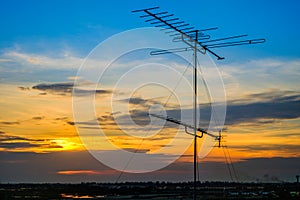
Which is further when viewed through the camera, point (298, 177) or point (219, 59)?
point (298, 177)

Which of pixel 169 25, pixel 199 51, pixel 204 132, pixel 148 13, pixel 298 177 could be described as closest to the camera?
pixel 148 13

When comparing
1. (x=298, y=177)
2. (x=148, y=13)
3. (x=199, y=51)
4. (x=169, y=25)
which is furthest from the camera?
(x=298, y=177)

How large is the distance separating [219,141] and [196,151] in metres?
2.53

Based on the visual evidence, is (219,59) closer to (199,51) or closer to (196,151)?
(199,51)

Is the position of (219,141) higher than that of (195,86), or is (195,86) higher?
(195,86)

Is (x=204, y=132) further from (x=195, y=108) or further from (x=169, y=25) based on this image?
(x=169, y=25)

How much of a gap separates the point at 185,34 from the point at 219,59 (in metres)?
2.77

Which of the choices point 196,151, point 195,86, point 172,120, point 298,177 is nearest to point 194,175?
point 196,151

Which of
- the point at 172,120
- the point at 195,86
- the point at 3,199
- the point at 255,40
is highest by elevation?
the point at 255,40

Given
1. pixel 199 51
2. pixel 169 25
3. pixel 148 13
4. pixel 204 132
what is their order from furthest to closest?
pixel 199 51 < pixel 204 132 < pixel 169 25 < pixel 148 13

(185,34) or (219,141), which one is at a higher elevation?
(185,34)

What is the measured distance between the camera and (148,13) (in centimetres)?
1595

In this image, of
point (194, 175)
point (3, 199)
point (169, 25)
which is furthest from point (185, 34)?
point (3, 199)

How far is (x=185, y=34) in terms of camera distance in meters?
18.3
